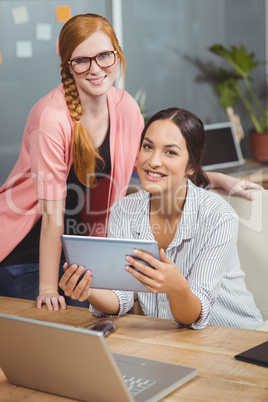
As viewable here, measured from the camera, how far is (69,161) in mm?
1976

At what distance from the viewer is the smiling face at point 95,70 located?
6.24ft

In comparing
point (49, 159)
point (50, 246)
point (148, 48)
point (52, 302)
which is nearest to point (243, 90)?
point (148, 48)

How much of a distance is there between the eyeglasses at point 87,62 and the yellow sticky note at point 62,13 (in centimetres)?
148

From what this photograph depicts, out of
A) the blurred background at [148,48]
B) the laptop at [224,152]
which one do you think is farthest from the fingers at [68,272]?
the laptop at [224,152]

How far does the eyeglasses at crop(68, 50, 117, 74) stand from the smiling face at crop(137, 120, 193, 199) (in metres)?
0.29

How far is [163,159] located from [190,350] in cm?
61

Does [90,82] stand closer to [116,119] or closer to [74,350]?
[116,119]

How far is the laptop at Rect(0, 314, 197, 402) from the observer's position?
1036 millimetres

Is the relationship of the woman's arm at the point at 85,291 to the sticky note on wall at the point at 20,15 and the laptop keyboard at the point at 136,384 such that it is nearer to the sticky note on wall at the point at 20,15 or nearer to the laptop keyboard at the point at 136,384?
the laptop keyboard at the point at 136,384

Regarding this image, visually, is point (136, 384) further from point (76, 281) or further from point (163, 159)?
point (163, 159)

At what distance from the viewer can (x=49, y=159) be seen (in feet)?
6.16

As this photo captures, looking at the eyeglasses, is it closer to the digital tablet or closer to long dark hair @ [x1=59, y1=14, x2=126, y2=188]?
long dark hair @ [x1=59, y1=14, x2=126, y2=188]

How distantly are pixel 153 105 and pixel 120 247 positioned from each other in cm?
261

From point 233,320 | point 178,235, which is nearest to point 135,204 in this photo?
point 178,235
